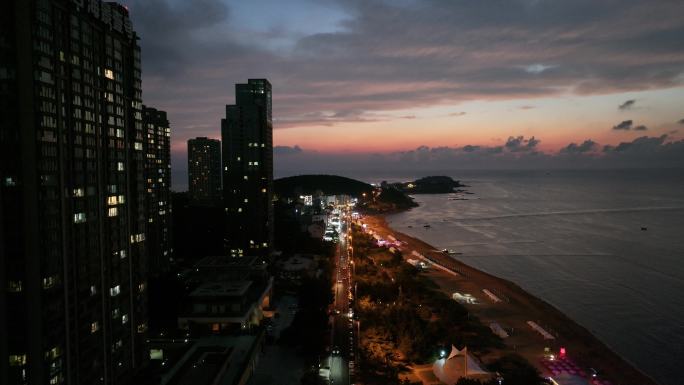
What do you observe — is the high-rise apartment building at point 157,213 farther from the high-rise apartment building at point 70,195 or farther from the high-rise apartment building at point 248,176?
the high-rise apartment building at point 70,195

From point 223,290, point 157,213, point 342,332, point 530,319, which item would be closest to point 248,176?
point 157,213

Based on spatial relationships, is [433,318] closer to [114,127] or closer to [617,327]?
[617,327]

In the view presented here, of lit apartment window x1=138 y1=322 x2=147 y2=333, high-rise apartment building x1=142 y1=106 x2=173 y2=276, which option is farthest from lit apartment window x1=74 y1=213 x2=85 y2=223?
high-rise apartment building x1=142 y1=106 x2=173 y2=276

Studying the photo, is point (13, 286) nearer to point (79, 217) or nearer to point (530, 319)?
point (79, 217)

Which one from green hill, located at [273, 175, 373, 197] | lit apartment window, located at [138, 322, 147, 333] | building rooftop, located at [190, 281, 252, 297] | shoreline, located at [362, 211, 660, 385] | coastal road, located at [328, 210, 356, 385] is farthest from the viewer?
green hill, located at [273, 175, 373, 197]

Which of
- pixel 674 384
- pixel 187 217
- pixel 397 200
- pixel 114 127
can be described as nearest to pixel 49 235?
pixel 114 127

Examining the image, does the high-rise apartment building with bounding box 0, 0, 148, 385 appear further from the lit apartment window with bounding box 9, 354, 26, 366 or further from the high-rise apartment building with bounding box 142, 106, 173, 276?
the high-rise apartment building with bounding box 142, 106, 173, 276
